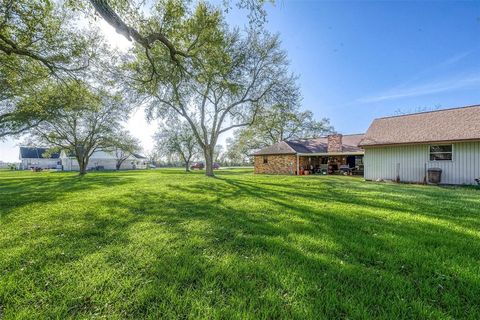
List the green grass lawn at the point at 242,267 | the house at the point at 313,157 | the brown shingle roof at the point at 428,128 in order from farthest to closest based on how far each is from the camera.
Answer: the house at the point at 313,157 < the brown shingle roof at the point at 428,128 < the green grass lawn at the point at 242,267

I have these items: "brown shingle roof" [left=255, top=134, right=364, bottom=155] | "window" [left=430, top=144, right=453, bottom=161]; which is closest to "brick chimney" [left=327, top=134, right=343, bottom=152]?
"brown shingle roof" [left=255, top=134, right=364, bottom=155]

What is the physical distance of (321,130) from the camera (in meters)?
36.3

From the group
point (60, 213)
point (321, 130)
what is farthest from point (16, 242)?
point (321, 130)

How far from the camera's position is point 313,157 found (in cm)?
2642

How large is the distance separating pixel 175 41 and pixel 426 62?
1678 centimetres

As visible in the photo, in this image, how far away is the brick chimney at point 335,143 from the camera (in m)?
22.7

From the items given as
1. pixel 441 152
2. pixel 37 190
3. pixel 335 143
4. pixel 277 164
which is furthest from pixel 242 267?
pixel 277 164

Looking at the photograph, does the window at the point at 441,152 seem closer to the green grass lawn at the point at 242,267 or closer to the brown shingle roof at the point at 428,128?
the brown shingle roof at the point at 428,128

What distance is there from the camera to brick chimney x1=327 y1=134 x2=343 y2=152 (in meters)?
22.7

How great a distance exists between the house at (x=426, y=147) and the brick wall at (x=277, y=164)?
8775 millimetres

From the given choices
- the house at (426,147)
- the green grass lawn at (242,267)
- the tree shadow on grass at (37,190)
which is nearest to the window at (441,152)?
the house at (426,147)

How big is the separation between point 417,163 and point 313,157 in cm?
1270

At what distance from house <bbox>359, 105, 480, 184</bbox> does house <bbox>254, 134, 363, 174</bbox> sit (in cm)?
596

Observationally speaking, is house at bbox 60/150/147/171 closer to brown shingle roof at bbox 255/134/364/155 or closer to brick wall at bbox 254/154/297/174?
brick wall at bbox 254/154/297/174
